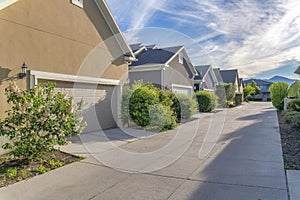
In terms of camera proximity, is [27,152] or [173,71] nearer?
[27,152]

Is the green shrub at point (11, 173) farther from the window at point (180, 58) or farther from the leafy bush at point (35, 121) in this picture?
the window at point (180, 58)

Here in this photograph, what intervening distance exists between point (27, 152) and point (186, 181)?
3.79 metres

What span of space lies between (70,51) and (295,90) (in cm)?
1841

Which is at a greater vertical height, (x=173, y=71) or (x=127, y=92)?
(x=173, y=71)

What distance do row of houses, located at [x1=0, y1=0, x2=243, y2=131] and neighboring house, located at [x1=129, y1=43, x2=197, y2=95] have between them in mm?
4901

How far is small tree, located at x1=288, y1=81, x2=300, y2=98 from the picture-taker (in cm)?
1761

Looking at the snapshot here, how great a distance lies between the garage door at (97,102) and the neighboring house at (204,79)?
1648 cm

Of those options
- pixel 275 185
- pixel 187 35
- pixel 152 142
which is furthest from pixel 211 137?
pixel 187 35

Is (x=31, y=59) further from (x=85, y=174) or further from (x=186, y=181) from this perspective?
(x=186, y=181)

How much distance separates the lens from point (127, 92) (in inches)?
426

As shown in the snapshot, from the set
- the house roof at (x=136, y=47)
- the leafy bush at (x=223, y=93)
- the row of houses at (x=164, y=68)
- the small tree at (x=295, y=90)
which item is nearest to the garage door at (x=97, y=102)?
the row of houses at (x=164, y=68)

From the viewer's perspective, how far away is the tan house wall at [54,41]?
623 cm

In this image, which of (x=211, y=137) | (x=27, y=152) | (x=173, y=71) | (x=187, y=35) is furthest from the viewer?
(x=173, y=71)

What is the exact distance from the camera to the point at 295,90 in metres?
18.1
